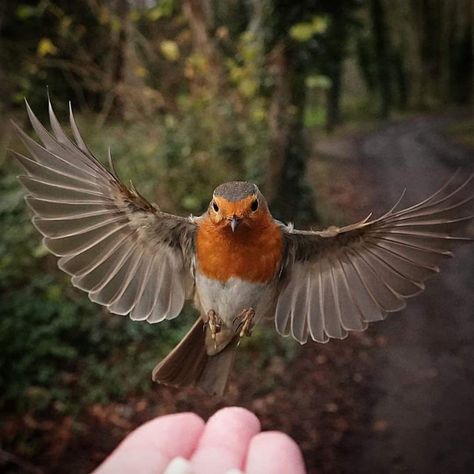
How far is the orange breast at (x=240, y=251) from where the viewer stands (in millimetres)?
1186

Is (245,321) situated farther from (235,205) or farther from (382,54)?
(382,54)

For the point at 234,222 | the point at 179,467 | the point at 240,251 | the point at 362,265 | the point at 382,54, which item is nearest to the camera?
the point at 234,222

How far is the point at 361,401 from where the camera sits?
12.4 ft

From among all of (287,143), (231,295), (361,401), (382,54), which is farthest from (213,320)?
(382,54)

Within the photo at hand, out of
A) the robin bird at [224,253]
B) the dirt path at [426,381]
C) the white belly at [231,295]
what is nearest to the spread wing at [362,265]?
the robin bird at [224,253]

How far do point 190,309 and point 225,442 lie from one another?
227cm

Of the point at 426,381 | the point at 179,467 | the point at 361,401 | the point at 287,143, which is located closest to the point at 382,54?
the point at 287,143

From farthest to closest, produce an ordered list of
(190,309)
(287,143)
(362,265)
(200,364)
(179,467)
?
(287,143), (190,309), (200,364), (362,265), (179,467)

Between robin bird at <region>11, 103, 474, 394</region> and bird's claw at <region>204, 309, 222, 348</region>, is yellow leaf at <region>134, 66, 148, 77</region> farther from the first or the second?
bird's claw at <region>204, 309, 222, 348</region>

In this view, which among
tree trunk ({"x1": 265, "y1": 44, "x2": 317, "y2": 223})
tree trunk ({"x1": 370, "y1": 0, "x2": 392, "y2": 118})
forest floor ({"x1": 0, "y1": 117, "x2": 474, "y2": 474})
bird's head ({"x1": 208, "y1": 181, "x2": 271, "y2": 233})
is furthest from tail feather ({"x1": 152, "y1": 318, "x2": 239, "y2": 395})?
tree trunk ({"x1": 370, "y1": 0, "x2": 392, "y2": 118})

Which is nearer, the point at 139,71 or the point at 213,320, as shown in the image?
the point at 213,320

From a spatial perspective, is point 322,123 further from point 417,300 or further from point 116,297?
point 116,297

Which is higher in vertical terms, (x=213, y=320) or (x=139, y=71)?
(x=139, y=71)

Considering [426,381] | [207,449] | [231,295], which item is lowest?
[426,381]
